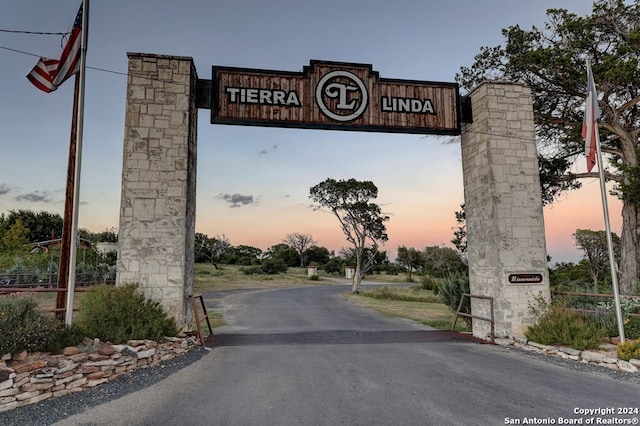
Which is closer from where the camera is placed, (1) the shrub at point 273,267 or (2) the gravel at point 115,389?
(2) the gravel at point 115,389

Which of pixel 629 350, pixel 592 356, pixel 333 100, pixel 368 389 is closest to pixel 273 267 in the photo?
pixel 333 100

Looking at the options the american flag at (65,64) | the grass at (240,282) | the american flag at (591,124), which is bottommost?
the grass at (240,282)

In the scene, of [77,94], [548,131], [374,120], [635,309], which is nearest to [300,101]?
[374,120]

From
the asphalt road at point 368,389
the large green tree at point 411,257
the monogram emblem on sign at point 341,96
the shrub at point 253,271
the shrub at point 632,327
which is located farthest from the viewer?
the large green tree at point 411,257

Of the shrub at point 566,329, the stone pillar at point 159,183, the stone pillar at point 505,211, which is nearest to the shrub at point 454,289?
the stone pillar at point 505,211

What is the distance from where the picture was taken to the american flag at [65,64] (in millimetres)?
7566

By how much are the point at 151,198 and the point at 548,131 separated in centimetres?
1527

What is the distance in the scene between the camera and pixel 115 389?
5.51m

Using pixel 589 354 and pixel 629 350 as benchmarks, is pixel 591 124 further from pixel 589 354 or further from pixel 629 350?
pixel 589 354

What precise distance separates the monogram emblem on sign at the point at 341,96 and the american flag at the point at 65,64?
5.39 metres

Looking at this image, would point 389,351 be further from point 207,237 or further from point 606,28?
point 207,237

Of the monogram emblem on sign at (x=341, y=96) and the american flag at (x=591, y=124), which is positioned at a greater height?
the monogram emblem on sign at (x=341, y=96)

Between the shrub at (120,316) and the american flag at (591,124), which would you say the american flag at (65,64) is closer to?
the shrub at (120,316)

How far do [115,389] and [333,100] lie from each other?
310 inches
